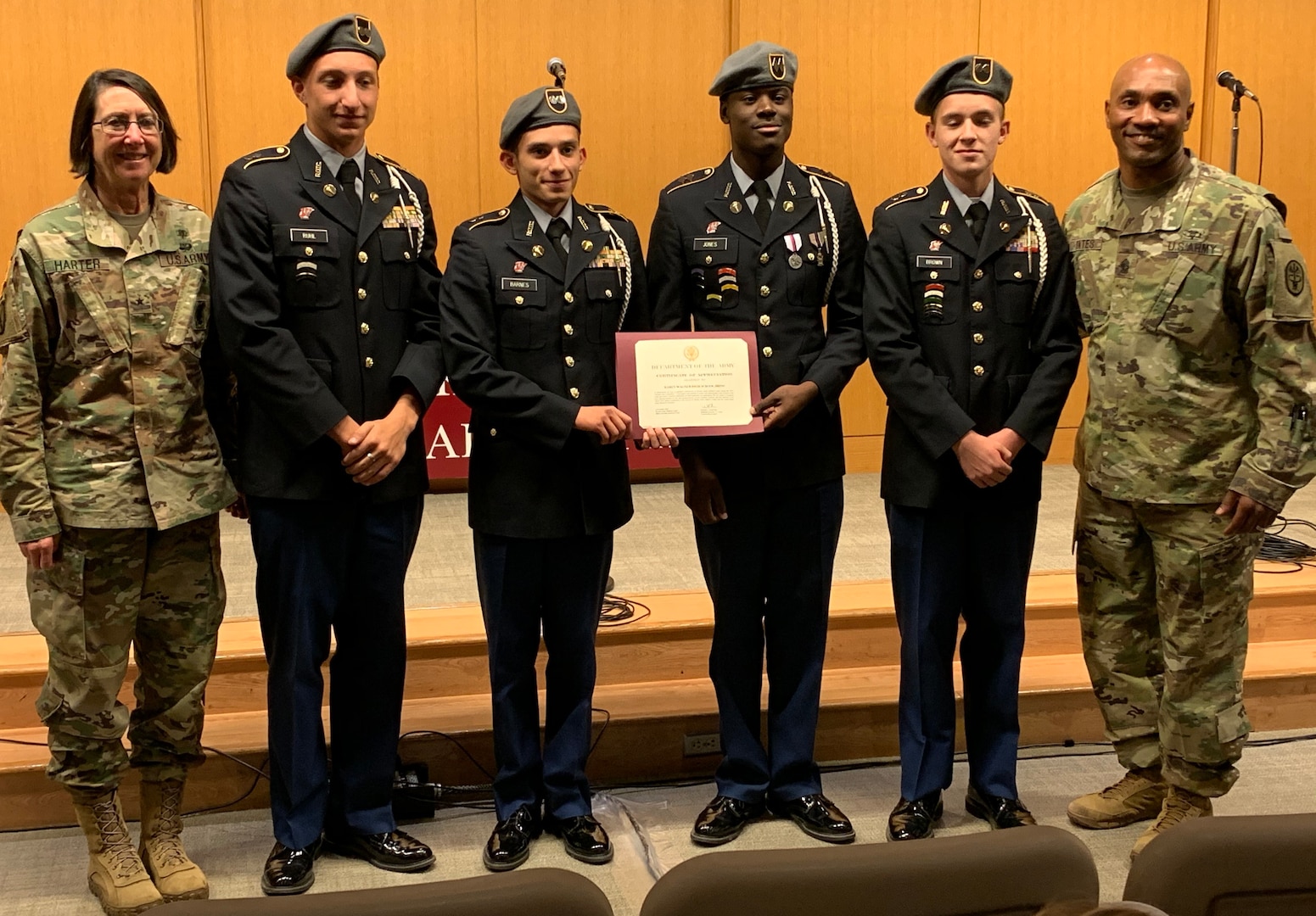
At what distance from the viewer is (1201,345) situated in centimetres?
282

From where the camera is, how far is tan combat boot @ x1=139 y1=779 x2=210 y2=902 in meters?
2.78

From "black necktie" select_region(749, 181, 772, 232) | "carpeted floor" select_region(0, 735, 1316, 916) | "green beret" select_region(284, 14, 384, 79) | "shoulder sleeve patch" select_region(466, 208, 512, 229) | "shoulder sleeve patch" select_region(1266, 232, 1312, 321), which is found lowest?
"carpeted floor" select_region(0, 735, 1316, 916)

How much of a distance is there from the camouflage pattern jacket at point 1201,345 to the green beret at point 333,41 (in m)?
1.65

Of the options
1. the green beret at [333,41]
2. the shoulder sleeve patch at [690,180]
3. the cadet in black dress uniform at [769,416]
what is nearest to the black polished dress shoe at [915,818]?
the cadet in black dress uniform at [769,416]

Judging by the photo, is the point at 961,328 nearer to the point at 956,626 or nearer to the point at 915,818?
the point at 956,626

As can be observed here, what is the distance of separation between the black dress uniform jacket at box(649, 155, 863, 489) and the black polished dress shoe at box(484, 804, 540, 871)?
892 millimetres

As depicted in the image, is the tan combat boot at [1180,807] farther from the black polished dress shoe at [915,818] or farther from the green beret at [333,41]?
the green beret at [333,41]

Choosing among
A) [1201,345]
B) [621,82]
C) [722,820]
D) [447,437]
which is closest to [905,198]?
[1201,345]

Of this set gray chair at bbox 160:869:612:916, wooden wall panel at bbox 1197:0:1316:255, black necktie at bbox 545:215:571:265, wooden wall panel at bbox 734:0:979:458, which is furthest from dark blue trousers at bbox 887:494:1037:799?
wooden wall panel at bbox 1197:0:1316:255

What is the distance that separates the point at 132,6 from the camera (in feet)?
18.2

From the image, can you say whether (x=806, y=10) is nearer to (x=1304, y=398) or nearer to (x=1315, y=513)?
(x=1315, y=513)

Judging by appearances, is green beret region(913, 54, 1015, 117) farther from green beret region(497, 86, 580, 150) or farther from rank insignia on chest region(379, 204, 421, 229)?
rank insignia on chest region(379, 204, 421, 229)

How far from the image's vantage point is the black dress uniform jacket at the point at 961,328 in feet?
9.38

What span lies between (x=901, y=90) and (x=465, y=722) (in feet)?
13.7
